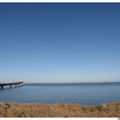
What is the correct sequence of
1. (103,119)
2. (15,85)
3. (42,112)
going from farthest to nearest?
1. (15,85)
2. (42,112)
3. (103,119)

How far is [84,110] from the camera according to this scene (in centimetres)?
631

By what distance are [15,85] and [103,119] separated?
69.9 meters

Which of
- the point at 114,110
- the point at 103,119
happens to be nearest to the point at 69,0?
the point at 103,119

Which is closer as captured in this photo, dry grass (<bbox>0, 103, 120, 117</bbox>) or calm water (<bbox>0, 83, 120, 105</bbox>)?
dry grass (<bbox>0, 103, 120, 117</bbox>)

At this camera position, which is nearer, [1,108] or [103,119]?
[103,119]

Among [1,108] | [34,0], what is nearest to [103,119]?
[34,0]

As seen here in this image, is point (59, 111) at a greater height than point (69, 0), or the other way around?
point (69, 0)

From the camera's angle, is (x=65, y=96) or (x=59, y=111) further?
(x=65, y=96)

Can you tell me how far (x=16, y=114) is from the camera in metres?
5.27

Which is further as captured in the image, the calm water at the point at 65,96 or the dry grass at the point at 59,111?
the calm water at the point at 65,96

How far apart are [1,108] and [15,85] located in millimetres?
68058

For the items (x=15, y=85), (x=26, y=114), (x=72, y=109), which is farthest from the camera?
(x=15, y=85)

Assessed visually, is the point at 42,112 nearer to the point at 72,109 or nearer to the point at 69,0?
the point at 72,109

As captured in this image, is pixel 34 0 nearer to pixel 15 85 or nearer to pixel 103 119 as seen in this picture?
pixel 103 119
